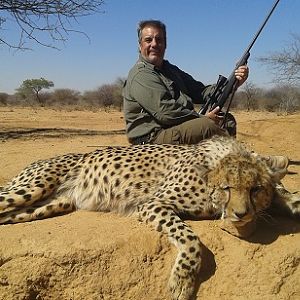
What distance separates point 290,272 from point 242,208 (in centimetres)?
53

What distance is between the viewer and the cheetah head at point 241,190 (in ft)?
9.07

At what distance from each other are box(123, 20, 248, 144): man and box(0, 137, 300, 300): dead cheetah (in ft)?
1.78

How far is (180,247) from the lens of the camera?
2834mm

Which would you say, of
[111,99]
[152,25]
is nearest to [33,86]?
[111,99]

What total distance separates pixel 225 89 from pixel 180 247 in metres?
2.44

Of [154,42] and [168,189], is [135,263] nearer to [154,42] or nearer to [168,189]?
[168,189]

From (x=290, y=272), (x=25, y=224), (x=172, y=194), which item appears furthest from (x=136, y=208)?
(x=290, y=272)

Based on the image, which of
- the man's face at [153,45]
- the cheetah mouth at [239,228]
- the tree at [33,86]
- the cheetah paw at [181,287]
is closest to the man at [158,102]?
the man's face at [153,45]

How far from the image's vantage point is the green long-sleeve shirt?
14.0 ft

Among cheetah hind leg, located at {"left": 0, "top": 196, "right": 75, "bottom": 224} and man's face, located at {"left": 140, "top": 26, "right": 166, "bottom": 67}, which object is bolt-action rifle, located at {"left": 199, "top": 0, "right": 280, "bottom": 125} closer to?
man's face, located at {"left": 140, "top": 26, "right": 166, "bottom": 67}

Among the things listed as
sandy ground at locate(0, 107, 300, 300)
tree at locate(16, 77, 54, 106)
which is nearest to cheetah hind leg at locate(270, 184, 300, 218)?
sandy ground at locate(0, 107, 300, 300)

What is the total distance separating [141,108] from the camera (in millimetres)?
4516

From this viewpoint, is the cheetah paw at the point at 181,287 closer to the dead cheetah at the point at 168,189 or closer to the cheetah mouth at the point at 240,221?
the dead cheetah at the point at 168,189

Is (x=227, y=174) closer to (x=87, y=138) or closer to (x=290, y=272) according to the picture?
(x=290, y=272)
